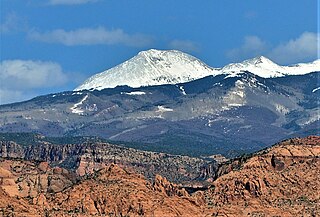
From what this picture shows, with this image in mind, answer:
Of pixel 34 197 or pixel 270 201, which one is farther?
pixel 270 201

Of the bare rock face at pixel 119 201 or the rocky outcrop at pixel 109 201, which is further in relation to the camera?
the bare rock face at pixel 119 201

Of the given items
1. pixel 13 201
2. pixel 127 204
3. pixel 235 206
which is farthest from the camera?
pixel 235 206

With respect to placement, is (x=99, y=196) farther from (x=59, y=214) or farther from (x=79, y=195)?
(x=59, y=214)

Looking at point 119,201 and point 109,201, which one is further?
point 109,201

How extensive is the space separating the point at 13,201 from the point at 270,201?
4904 centimetres

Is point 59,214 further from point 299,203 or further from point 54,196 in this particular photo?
point 299,203

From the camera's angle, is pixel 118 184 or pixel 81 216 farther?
pixel 118 184

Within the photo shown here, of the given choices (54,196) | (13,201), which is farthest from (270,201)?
(13,201)

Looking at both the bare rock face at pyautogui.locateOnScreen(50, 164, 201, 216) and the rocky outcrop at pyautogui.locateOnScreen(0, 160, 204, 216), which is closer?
the rocky outcrop at pyautogui.locateOnScreen(0, 160, 204, 216)

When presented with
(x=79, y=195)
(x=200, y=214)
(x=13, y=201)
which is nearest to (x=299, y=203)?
(x=200, y=214)

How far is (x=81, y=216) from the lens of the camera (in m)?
170

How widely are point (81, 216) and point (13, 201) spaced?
10.2 metres

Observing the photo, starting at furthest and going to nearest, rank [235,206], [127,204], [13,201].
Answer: [235,206]
[127,204]
[13,201]

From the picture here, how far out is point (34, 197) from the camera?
17862 cm
